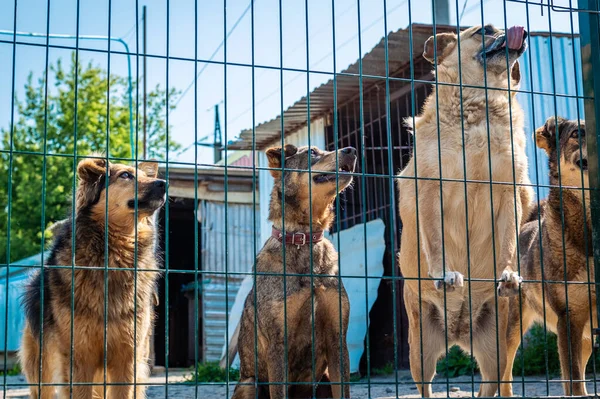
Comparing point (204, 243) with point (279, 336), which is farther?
point (204, 243)

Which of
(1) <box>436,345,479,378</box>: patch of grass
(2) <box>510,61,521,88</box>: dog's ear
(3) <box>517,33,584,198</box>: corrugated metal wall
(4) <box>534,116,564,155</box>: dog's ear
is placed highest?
(3) <box>517,33,584,198</box>: corrugated metal wall

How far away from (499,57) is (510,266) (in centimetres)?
169

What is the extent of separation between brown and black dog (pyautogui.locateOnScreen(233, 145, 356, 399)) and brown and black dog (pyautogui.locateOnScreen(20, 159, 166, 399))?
86 cm

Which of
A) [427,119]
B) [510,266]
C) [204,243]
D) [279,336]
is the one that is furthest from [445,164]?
[204,243]

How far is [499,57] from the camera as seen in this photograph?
20.4ft

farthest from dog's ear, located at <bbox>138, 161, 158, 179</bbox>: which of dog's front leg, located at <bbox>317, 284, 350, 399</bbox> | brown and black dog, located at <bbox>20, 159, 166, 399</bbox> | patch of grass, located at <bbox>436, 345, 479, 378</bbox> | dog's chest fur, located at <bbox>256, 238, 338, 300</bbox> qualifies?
patch of grass, located at <bbox>436, 345, 479, 378</bbox>

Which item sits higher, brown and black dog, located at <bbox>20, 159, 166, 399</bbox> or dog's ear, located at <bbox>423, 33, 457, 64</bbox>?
dog's ear, located at <bbox>423, 33, 457, 64</bbox>

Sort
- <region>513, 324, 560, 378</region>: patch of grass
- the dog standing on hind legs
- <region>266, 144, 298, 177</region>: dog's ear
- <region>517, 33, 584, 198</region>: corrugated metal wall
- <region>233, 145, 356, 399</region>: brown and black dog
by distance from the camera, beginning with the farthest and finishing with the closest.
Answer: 1. <region>517, 33, 584, 198</region>: corrugated metal wall
2. <region>513, 324, 560, 378</region>: patch of grass
3. <region>266, 144, 298, 177</region>: dog's ear
4. the dog standing on hind legs
5. <region>233, 145, 356, 399</region>: brown and black dog

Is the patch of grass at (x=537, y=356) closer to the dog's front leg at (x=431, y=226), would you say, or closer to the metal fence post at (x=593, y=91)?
the dog's front leg at (x=431, y=226)

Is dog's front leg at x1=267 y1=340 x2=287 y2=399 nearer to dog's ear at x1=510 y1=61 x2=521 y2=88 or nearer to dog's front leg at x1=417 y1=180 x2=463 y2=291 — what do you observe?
dog's front leg at x1=417 y1=180 x2=463 y2=291

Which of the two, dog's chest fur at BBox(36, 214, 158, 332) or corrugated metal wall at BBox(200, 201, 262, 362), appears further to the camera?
corrugated metal wall at BBox(200, 201, 262, 362)

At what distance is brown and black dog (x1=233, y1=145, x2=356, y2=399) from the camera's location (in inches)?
226

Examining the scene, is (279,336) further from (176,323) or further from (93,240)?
(176,323)

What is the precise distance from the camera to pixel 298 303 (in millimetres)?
5809
